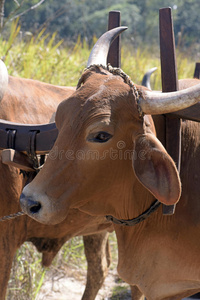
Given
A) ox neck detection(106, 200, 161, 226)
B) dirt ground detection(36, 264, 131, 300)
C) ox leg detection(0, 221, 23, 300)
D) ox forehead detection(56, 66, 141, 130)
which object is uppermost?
ox forehead detection(56, 66, 141, 130)

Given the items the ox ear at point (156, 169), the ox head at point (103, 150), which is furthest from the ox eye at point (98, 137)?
the ox ear at point (156, 169)

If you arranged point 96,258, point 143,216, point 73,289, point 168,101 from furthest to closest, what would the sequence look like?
point 73,289, point 96,258, point 143,216, point 168,101

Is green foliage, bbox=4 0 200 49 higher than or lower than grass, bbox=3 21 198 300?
higher

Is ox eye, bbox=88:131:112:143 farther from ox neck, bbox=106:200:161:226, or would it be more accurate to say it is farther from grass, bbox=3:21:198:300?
grass, bbox=3:21:198:300

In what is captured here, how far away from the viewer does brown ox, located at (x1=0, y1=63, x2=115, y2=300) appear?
313cm

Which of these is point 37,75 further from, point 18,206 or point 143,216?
point 143,216

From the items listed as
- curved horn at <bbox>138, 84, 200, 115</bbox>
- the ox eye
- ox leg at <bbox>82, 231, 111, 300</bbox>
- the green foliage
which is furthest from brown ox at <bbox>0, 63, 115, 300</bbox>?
the green foliage

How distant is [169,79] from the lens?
248 cm

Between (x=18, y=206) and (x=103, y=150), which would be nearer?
(x=103, y=150)

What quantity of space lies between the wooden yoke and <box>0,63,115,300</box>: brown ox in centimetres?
102

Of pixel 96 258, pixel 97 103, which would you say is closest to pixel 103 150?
pixel 97 103

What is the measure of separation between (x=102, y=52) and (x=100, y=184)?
2.40ft

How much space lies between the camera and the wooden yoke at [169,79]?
2.42 metres

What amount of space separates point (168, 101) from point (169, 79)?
0.37m
